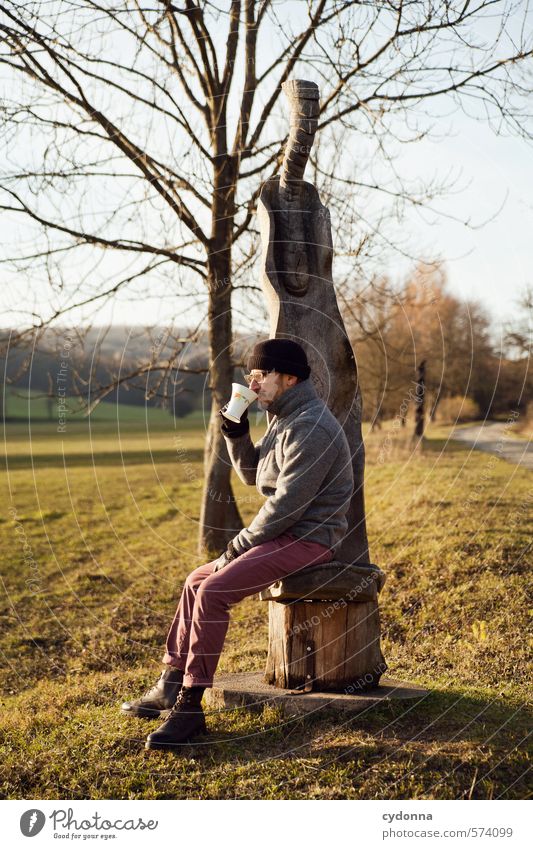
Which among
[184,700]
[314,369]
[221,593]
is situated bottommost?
[184,700]

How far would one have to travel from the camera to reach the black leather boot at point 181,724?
14.6ft

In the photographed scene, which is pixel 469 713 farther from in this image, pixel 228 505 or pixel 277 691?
pixel 228 505

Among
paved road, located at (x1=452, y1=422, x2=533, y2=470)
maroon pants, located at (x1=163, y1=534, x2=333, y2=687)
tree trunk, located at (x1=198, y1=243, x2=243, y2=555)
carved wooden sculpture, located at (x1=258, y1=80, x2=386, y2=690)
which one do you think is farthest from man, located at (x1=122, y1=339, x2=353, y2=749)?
paved road, located at (x1=452, y1=422, x2=533, y2=470)

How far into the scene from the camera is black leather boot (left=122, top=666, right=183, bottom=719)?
4.78 meters

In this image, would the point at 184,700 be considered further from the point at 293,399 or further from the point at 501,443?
the point at 501,443

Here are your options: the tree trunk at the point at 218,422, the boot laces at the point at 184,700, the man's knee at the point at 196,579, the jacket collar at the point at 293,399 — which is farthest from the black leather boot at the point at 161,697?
the tree trunk at the point at 218,422

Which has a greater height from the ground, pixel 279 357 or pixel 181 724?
pixel 279 357

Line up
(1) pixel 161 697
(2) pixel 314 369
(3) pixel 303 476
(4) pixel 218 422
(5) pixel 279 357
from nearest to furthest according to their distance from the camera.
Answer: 1. (3) pixel 303 476
2. (5) pixel 279 357
3. (1) pixel 161 697
4. (2) pixel 314 369
5. (4) pixel 218 422

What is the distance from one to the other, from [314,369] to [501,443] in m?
13.7

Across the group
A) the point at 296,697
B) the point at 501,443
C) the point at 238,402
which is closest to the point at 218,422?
the point at 238,402

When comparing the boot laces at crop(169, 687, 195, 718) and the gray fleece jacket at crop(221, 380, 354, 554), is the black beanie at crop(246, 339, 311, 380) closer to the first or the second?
the gray fleece jacket at crop(221, 380, 354, 554)

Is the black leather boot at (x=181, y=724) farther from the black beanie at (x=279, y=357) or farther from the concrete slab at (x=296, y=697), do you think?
the black beanie at (x=279, y=357)

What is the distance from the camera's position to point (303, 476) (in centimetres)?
441

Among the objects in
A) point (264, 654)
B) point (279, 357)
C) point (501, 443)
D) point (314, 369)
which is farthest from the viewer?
point (501, 443)
